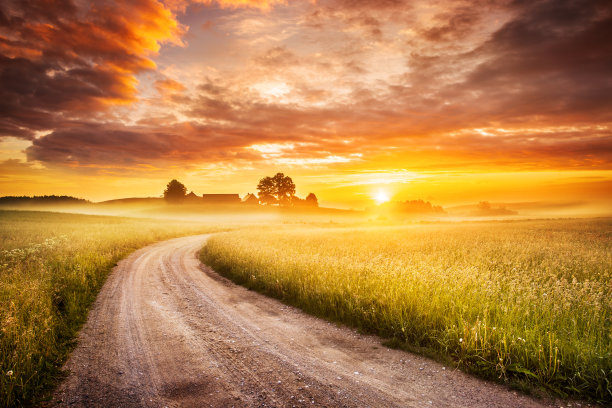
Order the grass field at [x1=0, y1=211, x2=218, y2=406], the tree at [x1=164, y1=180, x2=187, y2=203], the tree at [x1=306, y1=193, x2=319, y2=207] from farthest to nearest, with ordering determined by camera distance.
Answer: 1. the tree at [x1=306, y1=193, x2=319, y2=207]
2. the tree at [x1=164, y1=180, x2=187, y2=203]
3. the grass field at [x1=0, y1=211, x2=218, y2=406]

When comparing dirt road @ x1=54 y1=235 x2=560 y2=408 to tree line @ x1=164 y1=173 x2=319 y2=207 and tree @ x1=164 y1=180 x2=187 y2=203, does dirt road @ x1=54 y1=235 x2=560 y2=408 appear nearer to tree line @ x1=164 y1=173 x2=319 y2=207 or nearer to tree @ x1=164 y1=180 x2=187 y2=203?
tree line @ x1=164 y1=173 x2=319 y2=207

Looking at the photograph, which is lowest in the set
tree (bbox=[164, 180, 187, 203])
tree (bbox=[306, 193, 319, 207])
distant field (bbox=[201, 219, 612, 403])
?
distant field (bbox=[201, 219, 612, 403])

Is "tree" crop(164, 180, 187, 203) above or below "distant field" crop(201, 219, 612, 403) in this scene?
above

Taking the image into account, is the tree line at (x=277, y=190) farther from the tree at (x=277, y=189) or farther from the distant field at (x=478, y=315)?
the distant field at (x=478, y=315)

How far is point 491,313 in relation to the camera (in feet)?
22.3

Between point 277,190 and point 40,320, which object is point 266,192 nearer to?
point 277,190

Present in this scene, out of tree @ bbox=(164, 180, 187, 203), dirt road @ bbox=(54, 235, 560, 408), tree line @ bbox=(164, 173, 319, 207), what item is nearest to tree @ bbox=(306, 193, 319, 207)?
tree line @ bbox=(164, 173, 319, 207)

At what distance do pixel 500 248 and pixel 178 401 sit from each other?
1926 cm

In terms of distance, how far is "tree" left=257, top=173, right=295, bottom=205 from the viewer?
113m

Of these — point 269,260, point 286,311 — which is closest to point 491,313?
point 286,311

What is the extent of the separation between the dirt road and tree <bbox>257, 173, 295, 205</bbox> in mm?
104761

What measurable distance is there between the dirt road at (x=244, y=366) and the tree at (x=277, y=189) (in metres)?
105

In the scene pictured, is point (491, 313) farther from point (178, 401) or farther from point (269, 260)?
point (269, 260)

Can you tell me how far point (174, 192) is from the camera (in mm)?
128625
